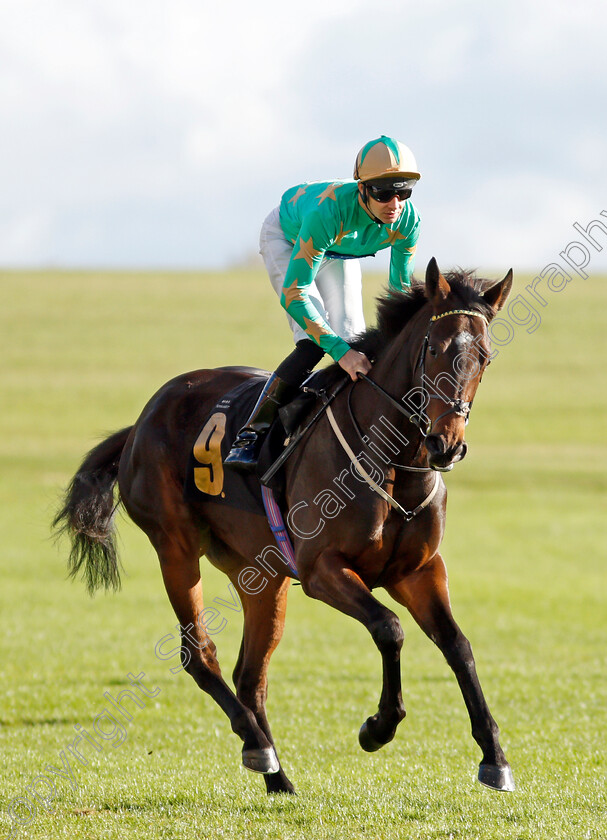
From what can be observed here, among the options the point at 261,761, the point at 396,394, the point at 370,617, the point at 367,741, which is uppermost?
the point at 396,394

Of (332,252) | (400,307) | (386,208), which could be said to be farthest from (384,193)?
(332,252)

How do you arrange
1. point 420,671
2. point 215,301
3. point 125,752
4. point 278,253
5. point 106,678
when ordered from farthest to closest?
point 215,301 < point 420,671 < point 106,678 < point 125,752 < point 278,253

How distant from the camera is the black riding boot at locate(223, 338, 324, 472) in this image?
218 inches

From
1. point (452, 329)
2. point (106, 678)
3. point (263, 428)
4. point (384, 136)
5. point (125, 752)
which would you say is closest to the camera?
point (452, 329)

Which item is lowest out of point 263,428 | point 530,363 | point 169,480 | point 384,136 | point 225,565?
point 530,363

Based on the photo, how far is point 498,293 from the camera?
4.80 meters

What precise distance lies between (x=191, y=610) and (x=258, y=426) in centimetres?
145

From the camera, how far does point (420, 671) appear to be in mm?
11367

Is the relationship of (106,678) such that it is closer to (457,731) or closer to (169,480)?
(457,731)

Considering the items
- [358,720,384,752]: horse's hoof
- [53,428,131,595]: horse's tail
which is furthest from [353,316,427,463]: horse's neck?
[53,428,131,595]: horse's tail

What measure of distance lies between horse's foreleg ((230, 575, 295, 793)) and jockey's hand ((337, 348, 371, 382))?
1557 millimetres

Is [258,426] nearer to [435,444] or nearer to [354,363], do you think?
[354,363]

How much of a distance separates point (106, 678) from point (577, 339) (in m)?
35.5

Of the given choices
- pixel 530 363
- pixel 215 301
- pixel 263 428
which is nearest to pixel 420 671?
pixel 263 428
